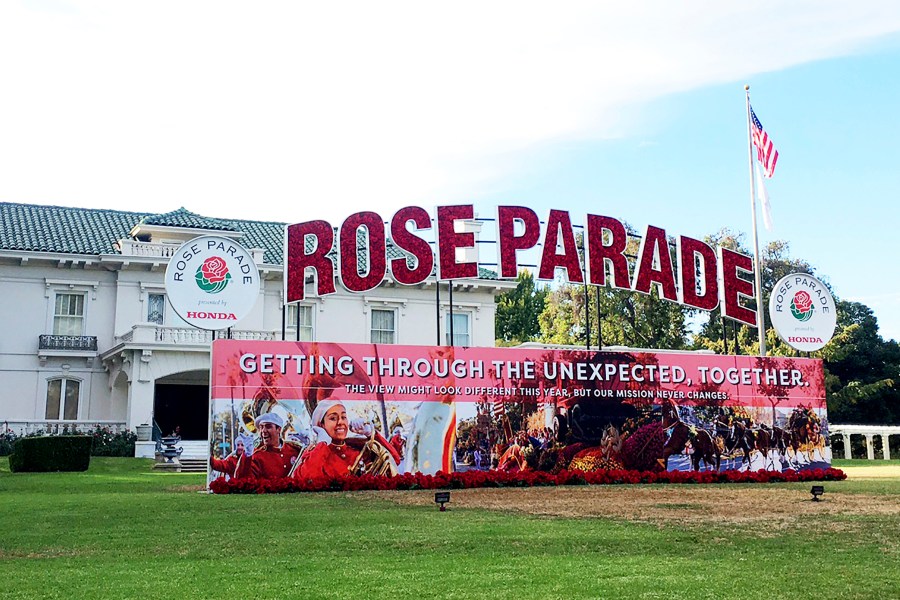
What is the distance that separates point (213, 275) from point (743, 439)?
1506 centimetres

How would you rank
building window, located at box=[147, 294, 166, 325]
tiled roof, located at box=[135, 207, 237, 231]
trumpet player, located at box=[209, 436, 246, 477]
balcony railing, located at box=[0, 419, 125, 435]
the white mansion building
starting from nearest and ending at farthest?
trumpet player, located at box=[209, 436, 246, 477], balcony railing, located at box=[0, 419, 125, 435], the white mansion building, building window, located at box=[147, 294, 166, 325], tiled roof, located at box=[135, 207, 237, 231]

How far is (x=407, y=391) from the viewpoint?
2441 centimetres

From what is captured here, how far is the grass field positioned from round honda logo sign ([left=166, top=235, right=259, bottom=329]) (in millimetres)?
5096

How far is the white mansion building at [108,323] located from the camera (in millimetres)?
37406

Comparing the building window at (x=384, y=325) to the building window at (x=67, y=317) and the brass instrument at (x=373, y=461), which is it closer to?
the building window at (x=67, y=317)

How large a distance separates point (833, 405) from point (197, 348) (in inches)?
1424

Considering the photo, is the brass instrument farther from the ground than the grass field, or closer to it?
farther from the ground

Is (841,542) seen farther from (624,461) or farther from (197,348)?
(197,348)

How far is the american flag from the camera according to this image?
29.6m

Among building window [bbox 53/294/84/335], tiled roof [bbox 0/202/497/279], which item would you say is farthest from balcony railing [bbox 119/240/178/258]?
building window [bbox 53/294/84/335]

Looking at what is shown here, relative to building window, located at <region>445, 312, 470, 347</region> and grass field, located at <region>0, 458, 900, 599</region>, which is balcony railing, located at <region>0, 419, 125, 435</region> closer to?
building window, located at <region>445, 312, 470, 347</region>

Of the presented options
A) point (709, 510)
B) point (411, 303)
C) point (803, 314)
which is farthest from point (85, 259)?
point (709, 510)

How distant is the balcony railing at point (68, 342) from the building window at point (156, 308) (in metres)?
→ 2.35

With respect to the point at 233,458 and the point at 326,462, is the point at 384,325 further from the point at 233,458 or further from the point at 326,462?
the point at 233,458
